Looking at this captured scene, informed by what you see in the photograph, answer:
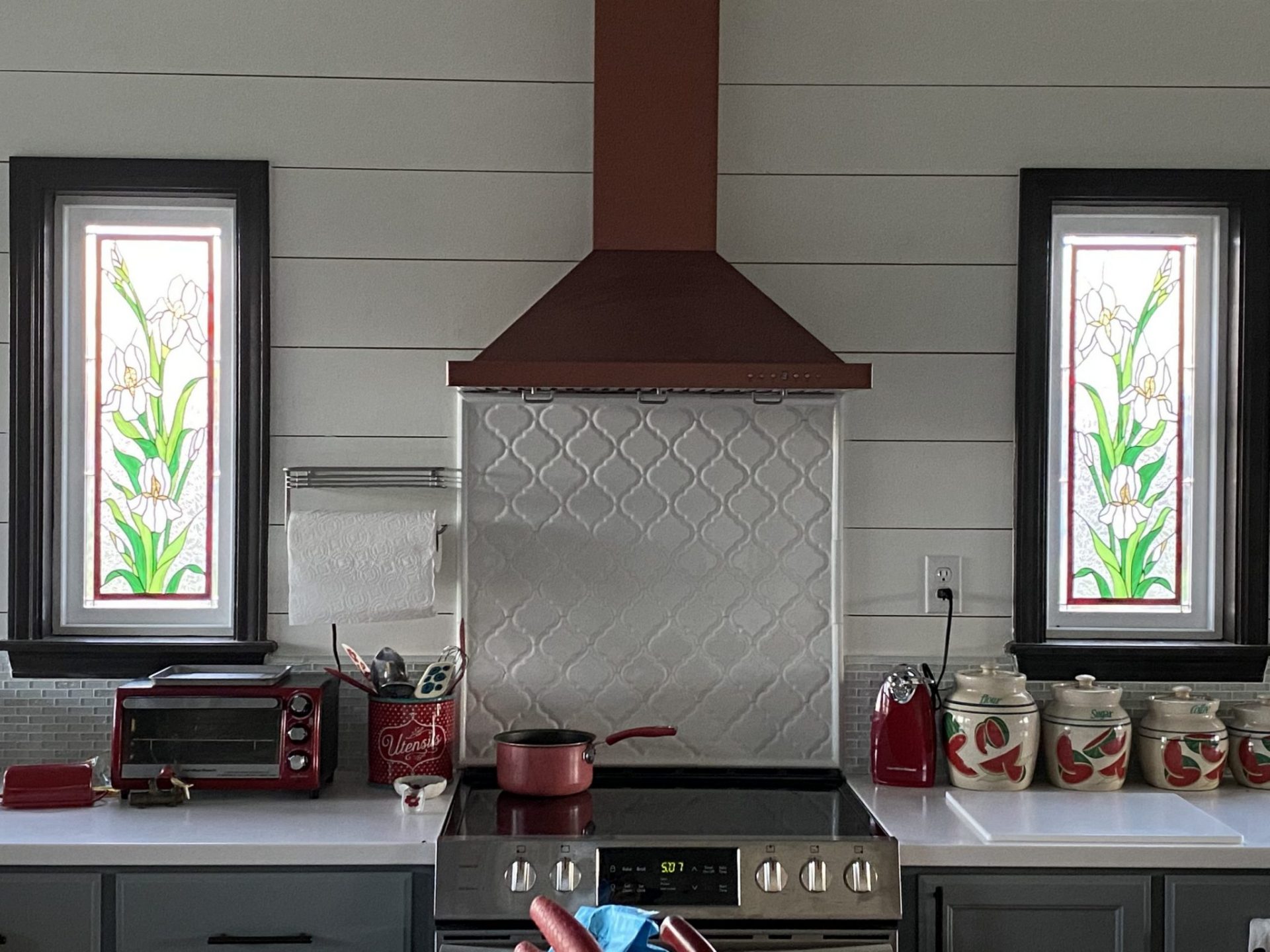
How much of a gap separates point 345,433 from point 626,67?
0.91 metres

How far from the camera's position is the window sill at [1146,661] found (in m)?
2.43

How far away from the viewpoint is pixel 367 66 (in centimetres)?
243

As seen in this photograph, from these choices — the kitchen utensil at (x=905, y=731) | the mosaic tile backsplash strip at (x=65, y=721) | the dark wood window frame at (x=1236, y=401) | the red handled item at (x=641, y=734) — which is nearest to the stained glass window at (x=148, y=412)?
the mosaic tile backsplash strip at (x=65, y=721)

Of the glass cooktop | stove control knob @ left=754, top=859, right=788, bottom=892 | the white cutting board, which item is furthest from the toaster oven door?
the white cutting board

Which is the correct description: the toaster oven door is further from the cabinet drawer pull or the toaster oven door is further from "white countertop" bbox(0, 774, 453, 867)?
the cabinet drawer pull

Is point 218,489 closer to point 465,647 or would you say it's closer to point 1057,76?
point 465,647

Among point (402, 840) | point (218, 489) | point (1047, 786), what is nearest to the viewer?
point (402, 840)

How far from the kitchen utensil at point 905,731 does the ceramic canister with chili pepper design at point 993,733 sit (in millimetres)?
44

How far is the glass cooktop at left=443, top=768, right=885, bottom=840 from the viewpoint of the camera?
198 cm

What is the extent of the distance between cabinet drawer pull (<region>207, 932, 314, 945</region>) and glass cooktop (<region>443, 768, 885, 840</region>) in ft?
0.91

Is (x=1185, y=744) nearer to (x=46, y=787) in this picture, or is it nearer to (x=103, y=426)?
(x=46, y=787)

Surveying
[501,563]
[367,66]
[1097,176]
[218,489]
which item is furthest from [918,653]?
[367,66]

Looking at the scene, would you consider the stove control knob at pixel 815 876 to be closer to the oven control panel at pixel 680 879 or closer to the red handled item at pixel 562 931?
the oven control panel at pixel 680 879

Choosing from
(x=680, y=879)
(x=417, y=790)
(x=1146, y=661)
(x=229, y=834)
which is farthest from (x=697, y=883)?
(x=1146, y=661)
